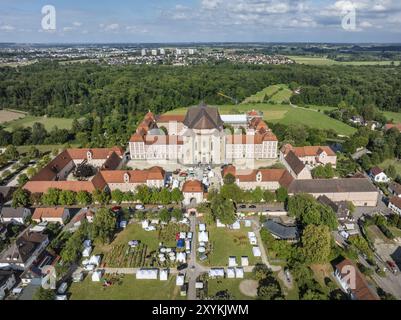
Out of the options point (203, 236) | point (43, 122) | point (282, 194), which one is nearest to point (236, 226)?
point (203, 236)

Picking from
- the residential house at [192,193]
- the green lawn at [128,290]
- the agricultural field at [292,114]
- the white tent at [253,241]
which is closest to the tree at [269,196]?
the white tent at [253,241]

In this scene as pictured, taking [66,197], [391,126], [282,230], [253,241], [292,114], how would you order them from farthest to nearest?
[292,114] → [391,126] → [66,197] → [282,230] → [253,241]

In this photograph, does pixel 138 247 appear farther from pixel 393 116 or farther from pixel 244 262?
pixel 393 116

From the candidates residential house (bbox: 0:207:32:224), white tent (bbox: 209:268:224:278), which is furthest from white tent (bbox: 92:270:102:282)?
residential house (bbox: 0:207:32:224)

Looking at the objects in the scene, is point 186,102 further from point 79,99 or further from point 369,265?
point 369,265

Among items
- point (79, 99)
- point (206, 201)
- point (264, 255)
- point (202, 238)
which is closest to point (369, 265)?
point (264, 255)

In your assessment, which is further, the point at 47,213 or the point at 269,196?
the point at 269,196
